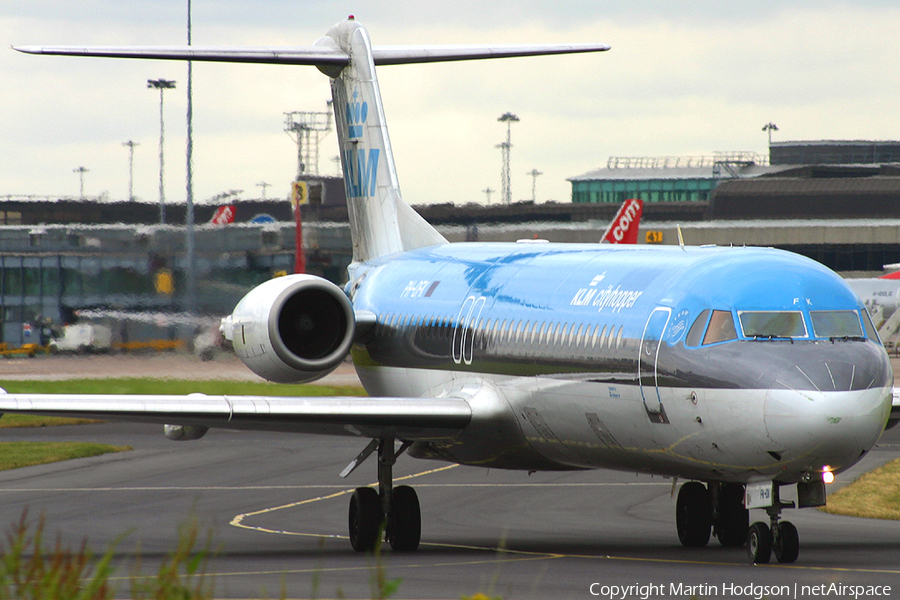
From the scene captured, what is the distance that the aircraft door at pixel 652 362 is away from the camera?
1453cm

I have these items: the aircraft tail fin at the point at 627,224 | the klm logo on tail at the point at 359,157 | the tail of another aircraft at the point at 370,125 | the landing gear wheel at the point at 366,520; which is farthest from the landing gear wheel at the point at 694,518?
the aircraft tail fin at the point at 627,224

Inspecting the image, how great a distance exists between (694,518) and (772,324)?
4993 mm

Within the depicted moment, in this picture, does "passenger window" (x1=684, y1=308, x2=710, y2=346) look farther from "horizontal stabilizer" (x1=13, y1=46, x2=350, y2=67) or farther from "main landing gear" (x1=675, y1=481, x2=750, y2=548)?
"horizontal stabilizer" (x1=13, y1=46, x2=350, y2=67)

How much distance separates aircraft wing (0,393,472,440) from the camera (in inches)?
647

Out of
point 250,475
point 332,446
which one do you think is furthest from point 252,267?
point 250,475

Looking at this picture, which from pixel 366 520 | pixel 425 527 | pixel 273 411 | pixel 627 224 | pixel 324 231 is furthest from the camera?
pixel 627 224

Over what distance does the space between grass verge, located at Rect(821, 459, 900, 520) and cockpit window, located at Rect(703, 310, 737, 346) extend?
9119mm

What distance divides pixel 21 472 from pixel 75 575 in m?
22.6

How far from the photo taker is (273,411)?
17031mm

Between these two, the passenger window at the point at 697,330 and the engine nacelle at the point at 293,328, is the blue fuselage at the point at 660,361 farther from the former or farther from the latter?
the engine nacelle at the point at 293,328

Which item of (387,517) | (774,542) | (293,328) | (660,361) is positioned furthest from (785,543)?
(293,328)

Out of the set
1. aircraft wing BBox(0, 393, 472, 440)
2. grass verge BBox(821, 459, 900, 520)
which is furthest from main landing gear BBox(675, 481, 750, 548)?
grass verge BBox(821, 459, 900, 520)

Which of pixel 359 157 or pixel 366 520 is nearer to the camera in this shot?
pixel 366 520

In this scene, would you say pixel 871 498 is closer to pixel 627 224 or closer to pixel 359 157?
pixel 359 157
